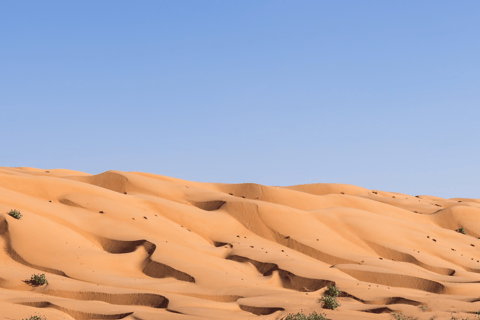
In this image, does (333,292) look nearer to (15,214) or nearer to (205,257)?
(205,257)

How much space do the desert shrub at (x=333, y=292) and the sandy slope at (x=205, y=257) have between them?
1.16 feet

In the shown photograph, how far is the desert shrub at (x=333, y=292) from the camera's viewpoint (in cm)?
1734

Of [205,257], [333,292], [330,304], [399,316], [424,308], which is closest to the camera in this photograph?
[399,316]

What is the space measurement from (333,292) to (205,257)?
546 centimetres

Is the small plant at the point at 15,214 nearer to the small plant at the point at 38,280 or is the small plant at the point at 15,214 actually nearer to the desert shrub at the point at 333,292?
the small plant at the point at 38,280

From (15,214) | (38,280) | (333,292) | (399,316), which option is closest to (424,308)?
(399,316)

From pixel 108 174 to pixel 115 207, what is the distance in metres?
9.92

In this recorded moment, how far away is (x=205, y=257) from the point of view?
67.9 ft

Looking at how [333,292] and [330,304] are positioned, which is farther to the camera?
[333,292]

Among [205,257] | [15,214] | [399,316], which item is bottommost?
[399,316]

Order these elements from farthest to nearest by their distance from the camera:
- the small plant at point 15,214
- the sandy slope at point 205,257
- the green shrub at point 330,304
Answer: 1. the small plant at point 15,214
2. the green shrub at point 330,304
3. the sandy slope at point 205,257

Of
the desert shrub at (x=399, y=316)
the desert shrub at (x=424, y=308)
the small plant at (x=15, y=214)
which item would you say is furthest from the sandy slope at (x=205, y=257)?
the desert shrub at (x=399, y=316)

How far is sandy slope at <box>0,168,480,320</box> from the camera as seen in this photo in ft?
47.8

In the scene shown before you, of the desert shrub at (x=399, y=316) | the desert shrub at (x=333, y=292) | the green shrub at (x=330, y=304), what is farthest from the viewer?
the desert shrub at (x=333, y=292)
